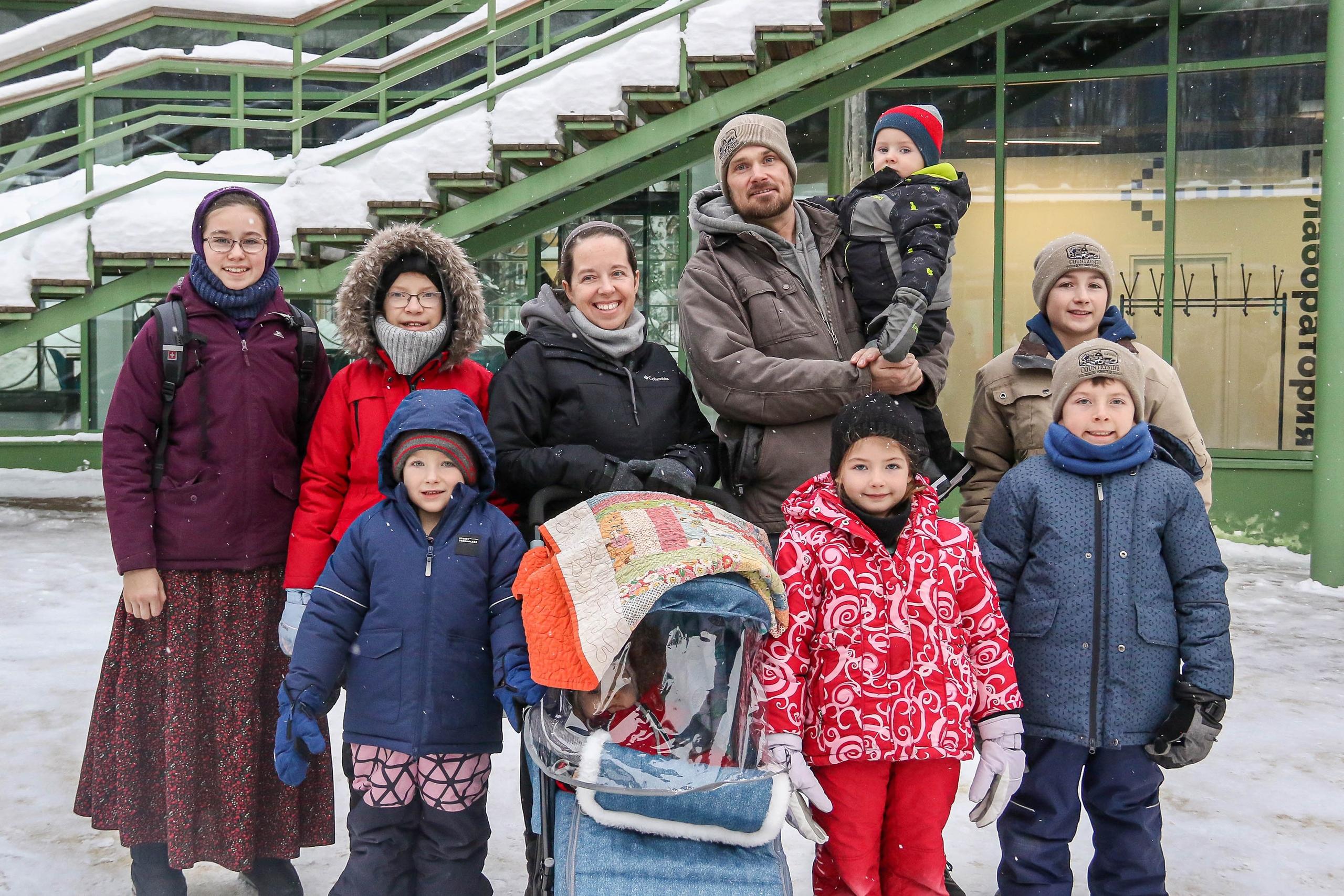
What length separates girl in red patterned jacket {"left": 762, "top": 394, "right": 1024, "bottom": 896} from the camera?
2.79m

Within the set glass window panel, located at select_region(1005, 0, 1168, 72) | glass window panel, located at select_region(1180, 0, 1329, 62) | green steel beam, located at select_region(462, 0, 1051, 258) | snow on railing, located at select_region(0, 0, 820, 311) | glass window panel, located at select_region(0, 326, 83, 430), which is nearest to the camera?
snow on railing, located at select_region(0, 0, 820, 311)

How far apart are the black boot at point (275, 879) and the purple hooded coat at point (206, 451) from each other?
0.89 metres

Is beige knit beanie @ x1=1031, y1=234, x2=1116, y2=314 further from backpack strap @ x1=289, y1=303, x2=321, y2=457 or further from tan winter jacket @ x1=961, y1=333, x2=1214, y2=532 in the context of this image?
backpack strap @ x1=289, y1=303, x2=321, y2=457

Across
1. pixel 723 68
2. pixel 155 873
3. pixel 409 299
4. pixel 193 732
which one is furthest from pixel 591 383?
pixel 723 68

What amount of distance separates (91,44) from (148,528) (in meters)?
5.30

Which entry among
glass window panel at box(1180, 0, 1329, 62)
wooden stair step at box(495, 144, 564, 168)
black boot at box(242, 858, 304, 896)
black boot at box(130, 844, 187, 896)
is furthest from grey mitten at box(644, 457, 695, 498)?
glass window panel at box(1180, 0, 1329, 62)

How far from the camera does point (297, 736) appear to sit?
9.09ft

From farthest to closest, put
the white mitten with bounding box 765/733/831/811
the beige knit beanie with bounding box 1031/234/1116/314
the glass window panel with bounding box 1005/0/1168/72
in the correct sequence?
the glass window panel with bounding box 1005/0/1168/72 < the beige knit beanie with bounding box 1031/234/1116/314 < the white mitten with bounding box 765/733/831/811

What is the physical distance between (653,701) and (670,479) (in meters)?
0.59

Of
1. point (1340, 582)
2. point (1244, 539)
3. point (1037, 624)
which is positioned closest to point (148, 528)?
point (1037, 624)

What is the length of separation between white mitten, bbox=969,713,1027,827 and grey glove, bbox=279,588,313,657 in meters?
1.76

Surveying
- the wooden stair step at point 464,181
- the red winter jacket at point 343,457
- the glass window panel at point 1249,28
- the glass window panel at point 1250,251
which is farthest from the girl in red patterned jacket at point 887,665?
the glass window panel at point 1249,28

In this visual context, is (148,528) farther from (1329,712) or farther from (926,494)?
(1329,712)

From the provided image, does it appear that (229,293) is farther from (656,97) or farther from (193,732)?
(656,97)
